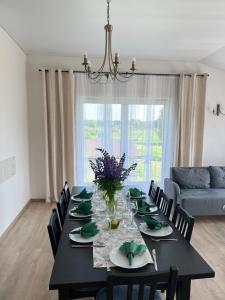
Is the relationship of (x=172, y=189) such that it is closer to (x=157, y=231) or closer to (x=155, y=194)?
(x=155, y=194)

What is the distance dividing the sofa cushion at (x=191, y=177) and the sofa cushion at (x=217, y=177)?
0.32 feet

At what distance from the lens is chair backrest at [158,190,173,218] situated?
2207 mm

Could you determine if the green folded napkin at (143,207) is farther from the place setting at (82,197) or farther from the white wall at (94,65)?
the white wall at (94,65)

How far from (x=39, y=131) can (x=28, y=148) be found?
1.28 ft

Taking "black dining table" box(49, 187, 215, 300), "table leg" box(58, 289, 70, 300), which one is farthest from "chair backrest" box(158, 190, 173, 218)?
"table leg" box(58, 289, 70, 300)

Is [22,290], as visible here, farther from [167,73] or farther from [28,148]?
[167,73]

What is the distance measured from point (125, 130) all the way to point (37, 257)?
107 inches

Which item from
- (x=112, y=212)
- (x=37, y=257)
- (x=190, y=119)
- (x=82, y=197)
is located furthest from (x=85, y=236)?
(x=190, y=119)

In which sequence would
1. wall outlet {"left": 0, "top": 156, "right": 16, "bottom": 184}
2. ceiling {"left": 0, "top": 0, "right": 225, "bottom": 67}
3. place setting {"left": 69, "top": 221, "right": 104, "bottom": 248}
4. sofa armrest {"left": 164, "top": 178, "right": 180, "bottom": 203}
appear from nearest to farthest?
place setting {"left": 69, "top": 221, "right": 104, "bottom": 248} → ceiling {"left": 0, "top": 0, "right": 225, "bottom": 67} → wall outlet {"left": 0, "top": 156, "right": 16, "bottom": 184} → sofa armrest {"left": 164, "top": 178, "right": 180, "bottom": 203}

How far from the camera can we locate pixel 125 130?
14.9 feet

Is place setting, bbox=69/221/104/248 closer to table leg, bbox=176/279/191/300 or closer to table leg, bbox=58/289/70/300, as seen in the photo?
table leg, bbox=58/289/70/300

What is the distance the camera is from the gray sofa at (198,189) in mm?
3617

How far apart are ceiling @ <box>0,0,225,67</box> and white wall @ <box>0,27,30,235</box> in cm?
30

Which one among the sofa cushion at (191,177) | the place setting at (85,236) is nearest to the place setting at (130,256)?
the place setting at (85,236)
